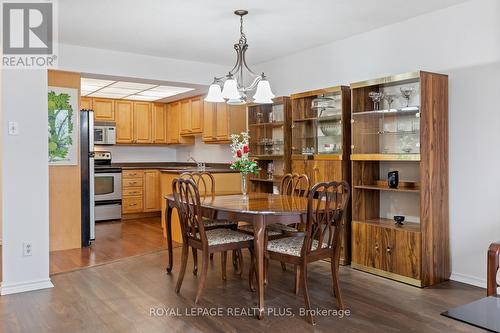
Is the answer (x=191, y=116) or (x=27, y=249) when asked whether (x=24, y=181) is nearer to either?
(x=27, y=249)

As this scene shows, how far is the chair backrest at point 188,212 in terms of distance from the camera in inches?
127

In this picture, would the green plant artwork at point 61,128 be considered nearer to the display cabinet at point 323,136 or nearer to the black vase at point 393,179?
the display cabinet at point 323,136

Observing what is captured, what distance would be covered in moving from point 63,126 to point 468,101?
425 cm

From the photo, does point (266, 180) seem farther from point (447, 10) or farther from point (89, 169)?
point (447, 10)

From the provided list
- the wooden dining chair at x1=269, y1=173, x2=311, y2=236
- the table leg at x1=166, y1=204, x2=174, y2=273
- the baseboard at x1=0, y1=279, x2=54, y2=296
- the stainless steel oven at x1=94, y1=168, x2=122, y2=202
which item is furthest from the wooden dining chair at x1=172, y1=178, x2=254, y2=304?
the stainless steel oven at x1=94, y1=168, x2=122, y2=202

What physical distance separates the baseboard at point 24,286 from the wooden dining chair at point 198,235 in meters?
1.12

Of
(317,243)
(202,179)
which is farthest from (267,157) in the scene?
(317,243)

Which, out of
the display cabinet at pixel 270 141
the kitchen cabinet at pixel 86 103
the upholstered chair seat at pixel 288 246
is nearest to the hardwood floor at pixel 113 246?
the display cabinet at pixel 270 141

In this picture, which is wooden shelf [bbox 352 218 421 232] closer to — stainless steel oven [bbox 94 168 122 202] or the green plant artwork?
the green plant artwork

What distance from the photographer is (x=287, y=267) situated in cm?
423

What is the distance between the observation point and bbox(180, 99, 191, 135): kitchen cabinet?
7.30m

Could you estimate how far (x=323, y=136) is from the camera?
186 inches

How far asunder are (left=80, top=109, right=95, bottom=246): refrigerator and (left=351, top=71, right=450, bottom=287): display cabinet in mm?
3119

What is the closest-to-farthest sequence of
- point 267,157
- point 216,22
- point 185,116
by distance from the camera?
point 216,22, point 267,157, point 185,116
